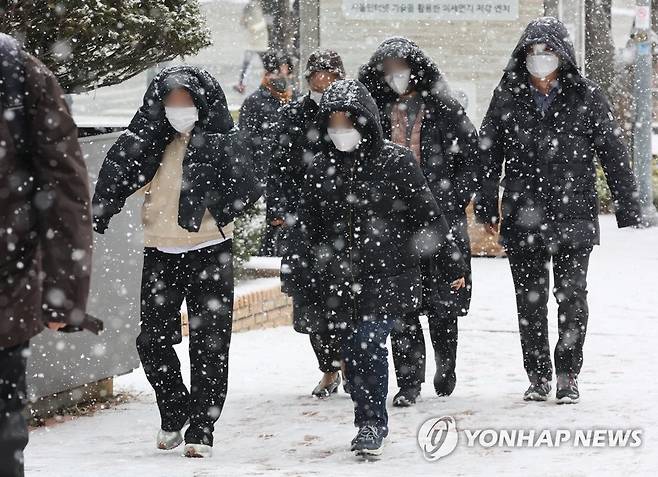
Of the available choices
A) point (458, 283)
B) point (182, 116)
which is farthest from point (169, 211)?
point (458, 283)

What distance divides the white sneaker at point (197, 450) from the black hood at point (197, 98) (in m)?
1.35

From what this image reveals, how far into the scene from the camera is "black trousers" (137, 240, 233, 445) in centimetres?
644

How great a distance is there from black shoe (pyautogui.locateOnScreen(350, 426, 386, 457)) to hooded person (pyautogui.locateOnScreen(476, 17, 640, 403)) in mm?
1536

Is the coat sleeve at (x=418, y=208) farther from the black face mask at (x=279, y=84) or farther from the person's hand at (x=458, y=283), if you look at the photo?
the black face mask at (x=279, y=84)

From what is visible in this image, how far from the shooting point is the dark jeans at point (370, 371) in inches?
253

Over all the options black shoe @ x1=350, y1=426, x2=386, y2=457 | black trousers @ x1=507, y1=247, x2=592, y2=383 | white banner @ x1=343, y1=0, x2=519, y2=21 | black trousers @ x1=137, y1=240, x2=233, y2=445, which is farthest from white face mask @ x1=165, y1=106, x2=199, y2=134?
white banner @ x1=343, y1=0, x2=519, y2=21

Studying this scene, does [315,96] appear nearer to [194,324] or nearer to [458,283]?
[458,283]

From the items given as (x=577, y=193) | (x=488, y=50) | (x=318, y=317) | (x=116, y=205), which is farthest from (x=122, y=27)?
(x=488, y=50)

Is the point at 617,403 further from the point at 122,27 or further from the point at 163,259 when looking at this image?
the point at 122,27

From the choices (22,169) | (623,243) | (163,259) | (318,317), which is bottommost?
(623,243)

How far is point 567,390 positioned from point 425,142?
1.45 m

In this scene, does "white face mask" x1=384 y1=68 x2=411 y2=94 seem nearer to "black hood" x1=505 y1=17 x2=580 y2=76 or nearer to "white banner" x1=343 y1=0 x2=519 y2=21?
"black hood" x1=505 y1=17 x2=580 y2=76

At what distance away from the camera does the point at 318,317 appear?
754 cm

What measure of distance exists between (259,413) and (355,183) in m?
1.67
